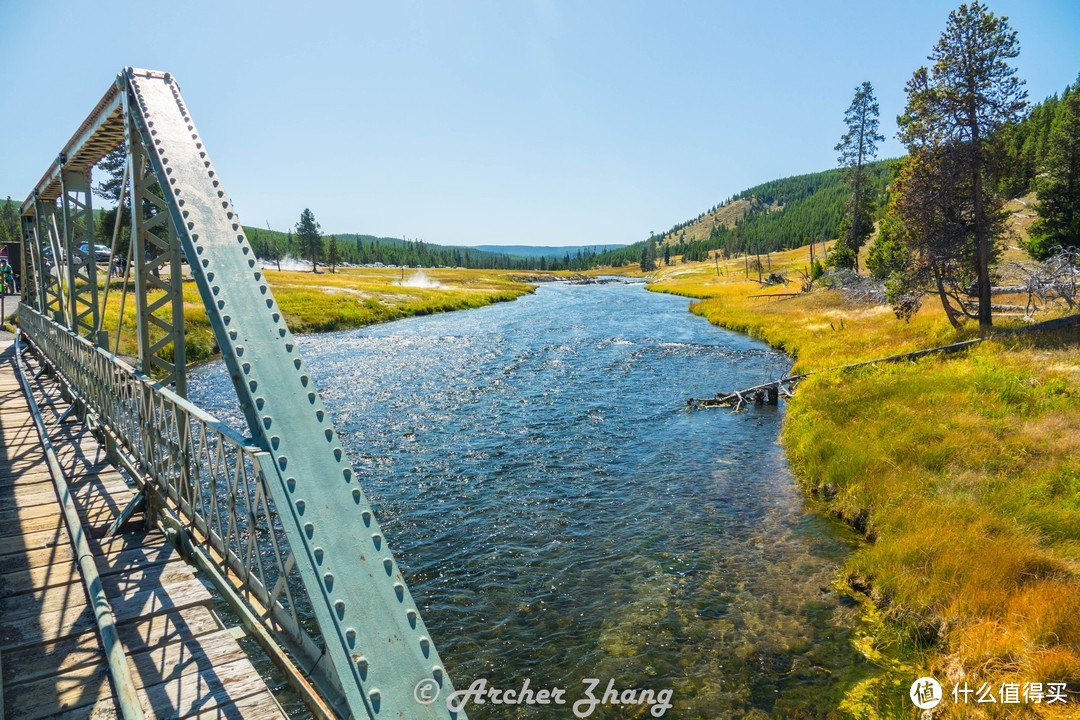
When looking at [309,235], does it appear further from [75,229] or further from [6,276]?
[75,229]

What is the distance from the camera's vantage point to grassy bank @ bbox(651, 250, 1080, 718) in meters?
7.97

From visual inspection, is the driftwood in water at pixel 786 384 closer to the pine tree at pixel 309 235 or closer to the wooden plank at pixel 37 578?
the wooden plank at pixel 37 578

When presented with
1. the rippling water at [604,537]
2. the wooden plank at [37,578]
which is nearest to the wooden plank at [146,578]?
the wooden plank at [37,578]

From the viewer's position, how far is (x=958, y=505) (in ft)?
37.5

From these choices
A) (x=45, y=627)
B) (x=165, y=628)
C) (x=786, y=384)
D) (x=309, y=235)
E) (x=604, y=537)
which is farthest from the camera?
(x=309, y=235)

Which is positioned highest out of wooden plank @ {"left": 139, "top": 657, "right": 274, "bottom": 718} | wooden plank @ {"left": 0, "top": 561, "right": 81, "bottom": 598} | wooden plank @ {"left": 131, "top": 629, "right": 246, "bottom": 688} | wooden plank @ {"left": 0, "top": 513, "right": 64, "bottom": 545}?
wooden plank @ {"left": 0, "top": 513, "right": 64, "bottom": 545}

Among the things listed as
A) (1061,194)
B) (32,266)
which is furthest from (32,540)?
(1061,194)

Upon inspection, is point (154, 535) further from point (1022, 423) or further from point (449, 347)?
point (449, 347)

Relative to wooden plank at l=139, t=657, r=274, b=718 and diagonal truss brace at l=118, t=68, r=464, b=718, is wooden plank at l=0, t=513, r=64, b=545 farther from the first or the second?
diagonal truss brace at l=118, t=68, r=464, b=718

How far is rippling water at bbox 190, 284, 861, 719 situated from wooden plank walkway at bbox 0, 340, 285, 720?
4.50 meters

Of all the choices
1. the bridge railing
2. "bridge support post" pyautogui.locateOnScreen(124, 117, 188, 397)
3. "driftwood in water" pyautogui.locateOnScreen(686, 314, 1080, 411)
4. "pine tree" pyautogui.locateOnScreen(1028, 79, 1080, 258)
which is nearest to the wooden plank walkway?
the bridge railing

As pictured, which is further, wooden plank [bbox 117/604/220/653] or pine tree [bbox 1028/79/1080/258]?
pine tree [bbox 1028/79/1080/258]

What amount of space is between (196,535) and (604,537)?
9.05 metres

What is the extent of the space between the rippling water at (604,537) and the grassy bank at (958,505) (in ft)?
2.67
